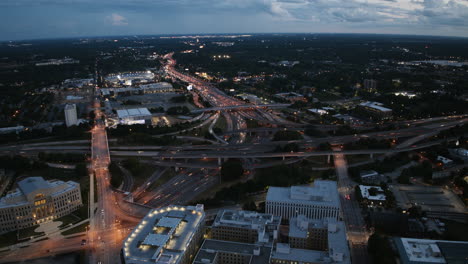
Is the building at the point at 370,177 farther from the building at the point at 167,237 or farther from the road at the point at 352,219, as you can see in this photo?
the building at the point at 167,237

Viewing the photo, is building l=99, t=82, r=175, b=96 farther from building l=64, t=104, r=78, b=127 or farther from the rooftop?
building l=64, t=104, r=78, b=127

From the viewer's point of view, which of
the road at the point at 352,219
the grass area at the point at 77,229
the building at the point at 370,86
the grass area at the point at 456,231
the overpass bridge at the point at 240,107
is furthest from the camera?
the building at the point at 370,86

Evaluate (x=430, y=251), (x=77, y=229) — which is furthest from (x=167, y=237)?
(x=430, y=251)

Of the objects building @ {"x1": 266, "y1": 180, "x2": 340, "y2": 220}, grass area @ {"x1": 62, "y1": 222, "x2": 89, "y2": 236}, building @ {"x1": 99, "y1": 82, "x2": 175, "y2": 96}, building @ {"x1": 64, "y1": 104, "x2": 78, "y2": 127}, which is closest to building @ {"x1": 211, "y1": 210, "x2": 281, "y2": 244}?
building @ {"x1": 266, "y1": 180, "x2": 340, "y2": 220}

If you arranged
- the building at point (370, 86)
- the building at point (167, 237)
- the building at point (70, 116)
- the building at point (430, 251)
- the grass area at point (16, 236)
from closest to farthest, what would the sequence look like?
the building at point (167, 237)
the building at point (430, 251)
the grass area at point (16, 236)
the building at point (70, 116)
the building at point (370, 86)

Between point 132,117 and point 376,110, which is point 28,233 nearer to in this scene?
point 132,117

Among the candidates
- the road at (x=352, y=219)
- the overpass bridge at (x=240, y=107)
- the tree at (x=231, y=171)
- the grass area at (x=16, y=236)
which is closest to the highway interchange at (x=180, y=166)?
the road at (x=352, y=219)

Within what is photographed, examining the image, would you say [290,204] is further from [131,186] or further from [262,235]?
[131,186]
